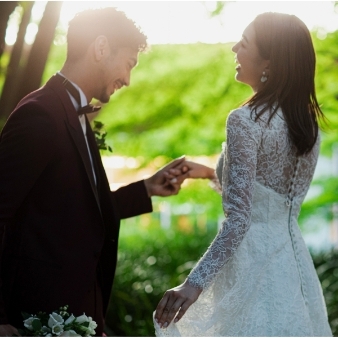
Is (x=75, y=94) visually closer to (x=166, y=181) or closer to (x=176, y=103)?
(x=166, y=181)

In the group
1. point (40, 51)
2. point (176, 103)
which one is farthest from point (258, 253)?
point (176, 103)

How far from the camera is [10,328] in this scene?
2.81 metres

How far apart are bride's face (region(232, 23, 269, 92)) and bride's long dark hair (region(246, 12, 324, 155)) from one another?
71 millimetres

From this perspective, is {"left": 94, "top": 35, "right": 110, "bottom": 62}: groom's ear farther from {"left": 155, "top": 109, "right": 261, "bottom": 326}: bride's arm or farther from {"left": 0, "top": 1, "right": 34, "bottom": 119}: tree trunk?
{"left": 0, "top": 1, "right": 34, "bottom": 119}: tree trunk

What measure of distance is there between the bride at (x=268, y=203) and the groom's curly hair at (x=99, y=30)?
0.64 metres

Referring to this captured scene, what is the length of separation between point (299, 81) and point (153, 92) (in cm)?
744

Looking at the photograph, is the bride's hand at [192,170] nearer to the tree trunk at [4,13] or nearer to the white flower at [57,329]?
the white flower at [57,329]

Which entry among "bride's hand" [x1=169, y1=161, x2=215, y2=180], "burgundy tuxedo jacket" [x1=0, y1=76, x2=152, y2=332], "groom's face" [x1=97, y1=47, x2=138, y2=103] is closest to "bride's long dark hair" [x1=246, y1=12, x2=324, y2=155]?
"groom's face" [x1=97, y1=47, x2=138, y2=103]

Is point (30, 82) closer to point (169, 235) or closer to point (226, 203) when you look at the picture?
point (226, 203)

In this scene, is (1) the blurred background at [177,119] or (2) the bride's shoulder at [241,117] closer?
(2) the bride's shoulder at [241,117]

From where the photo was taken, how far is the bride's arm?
9.49ft

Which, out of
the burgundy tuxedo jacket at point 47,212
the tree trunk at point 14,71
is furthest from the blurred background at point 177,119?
the burgundy tuxedo jacket at point 47,212

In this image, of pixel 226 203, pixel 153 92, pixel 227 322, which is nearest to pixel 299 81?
pixel 226 203

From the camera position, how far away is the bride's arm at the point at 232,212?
2.89m
